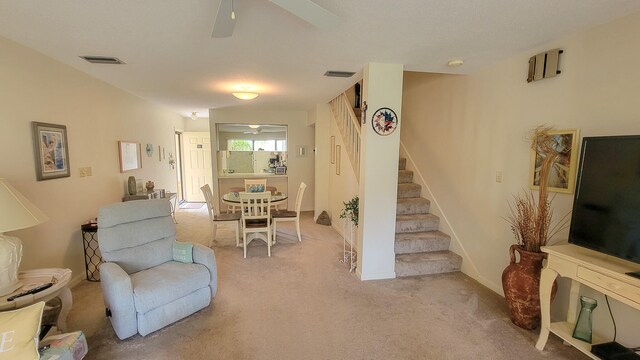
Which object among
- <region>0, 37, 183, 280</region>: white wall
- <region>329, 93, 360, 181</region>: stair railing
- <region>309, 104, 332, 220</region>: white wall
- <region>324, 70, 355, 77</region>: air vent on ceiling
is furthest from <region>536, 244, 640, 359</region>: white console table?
<region>0, 37, 183, 280</region>: white wall

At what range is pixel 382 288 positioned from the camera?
2.89 m

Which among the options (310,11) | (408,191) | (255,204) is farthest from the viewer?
(408,191)

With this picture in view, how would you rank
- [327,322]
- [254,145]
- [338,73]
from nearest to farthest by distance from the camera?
1. [327,322]
2. [338,73]
3. [254,145]

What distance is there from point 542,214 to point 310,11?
2246 mm

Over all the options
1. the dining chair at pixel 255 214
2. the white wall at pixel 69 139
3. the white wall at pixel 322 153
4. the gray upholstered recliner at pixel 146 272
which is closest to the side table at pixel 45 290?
the gray upholstered recliner at pixel 146 272

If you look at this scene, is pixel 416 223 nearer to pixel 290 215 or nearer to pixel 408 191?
pixel 408 191

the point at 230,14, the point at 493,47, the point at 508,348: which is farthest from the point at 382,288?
the point at 230,14

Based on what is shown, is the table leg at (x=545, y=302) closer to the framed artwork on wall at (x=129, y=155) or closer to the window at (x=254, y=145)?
the framed artwork on wall at (x=129, y=155)

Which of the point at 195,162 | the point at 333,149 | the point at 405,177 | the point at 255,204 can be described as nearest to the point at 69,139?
the point at 255,204

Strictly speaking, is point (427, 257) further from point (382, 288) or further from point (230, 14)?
point (230, 14)

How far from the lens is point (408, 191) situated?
3941 mm

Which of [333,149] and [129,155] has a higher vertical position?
[333,149]

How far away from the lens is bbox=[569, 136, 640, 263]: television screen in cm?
156

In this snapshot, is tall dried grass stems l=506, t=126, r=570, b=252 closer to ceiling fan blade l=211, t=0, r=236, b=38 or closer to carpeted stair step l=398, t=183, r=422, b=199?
carpeted stair step l=398, t=183, r=422, b=199
